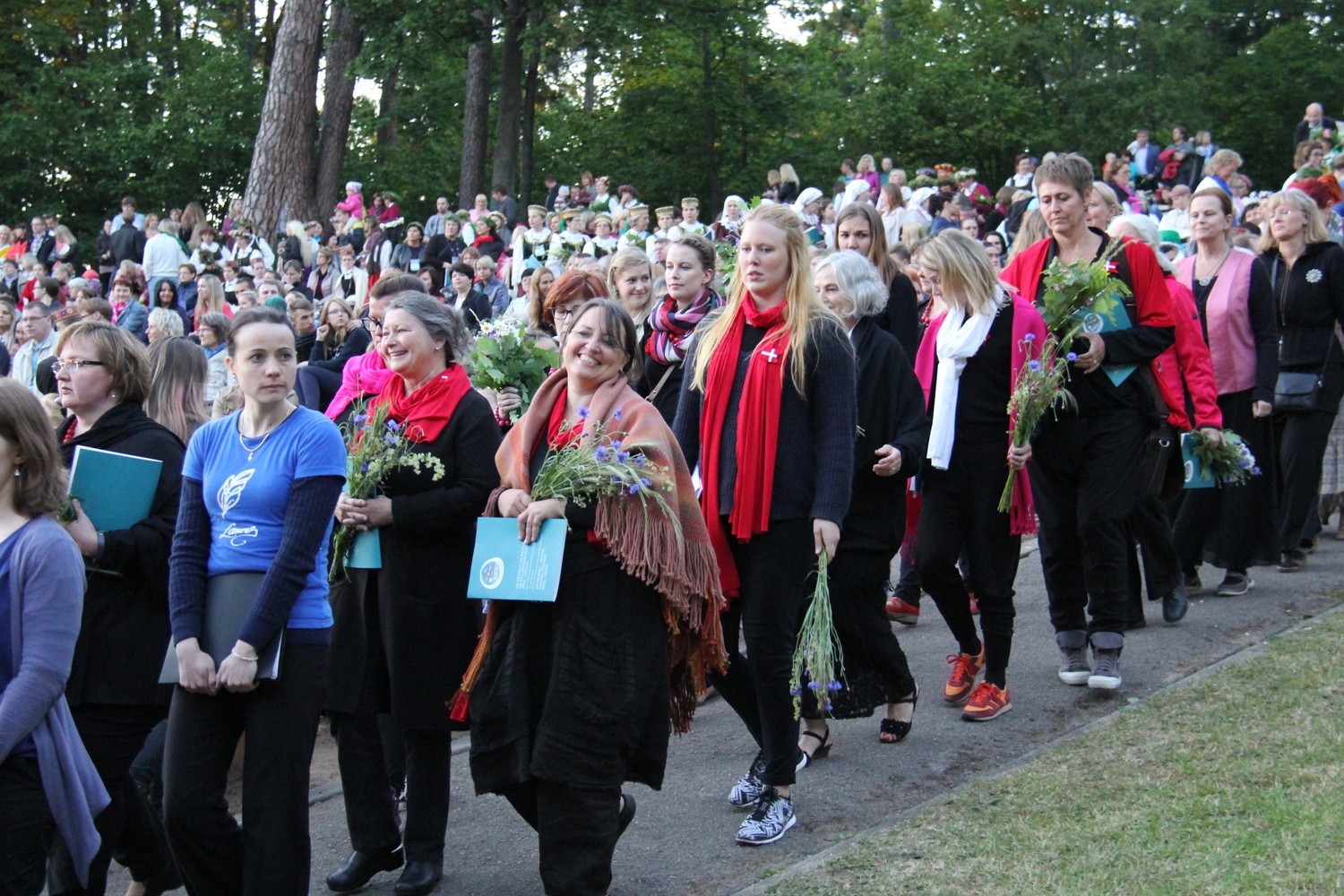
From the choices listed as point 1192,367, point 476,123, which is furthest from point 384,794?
point 476,123

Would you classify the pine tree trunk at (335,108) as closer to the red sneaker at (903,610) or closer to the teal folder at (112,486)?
the red sneaker at (903,610)

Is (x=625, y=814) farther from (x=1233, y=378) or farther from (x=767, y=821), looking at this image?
(x=1233, y=378)

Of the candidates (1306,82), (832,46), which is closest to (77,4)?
(832,46)

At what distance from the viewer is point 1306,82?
107 feet

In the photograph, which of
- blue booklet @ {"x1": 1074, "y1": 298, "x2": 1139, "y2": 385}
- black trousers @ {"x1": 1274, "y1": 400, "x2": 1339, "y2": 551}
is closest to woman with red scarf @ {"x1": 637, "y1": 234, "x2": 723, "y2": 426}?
blue booklet @ {"x1": 1074, "y1": 298, "x2": 1139, "y2": 385}

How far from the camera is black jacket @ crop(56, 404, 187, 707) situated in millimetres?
4410

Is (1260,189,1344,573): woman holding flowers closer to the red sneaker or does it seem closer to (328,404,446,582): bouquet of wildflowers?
the red sneaker

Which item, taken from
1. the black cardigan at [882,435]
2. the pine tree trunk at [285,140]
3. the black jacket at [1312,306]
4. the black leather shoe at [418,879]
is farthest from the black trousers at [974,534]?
the pine tree trunk at [285,140]

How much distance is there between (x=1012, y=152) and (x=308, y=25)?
16.0 metres

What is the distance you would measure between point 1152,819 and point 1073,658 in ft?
6.26

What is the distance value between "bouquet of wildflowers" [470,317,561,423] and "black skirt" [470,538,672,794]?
1.63 m

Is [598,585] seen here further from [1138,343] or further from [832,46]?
[832,46]

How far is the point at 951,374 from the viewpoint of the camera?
6.17 meters

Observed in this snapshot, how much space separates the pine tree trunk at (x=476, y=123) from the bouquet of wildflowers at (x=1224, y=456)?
21.6m
